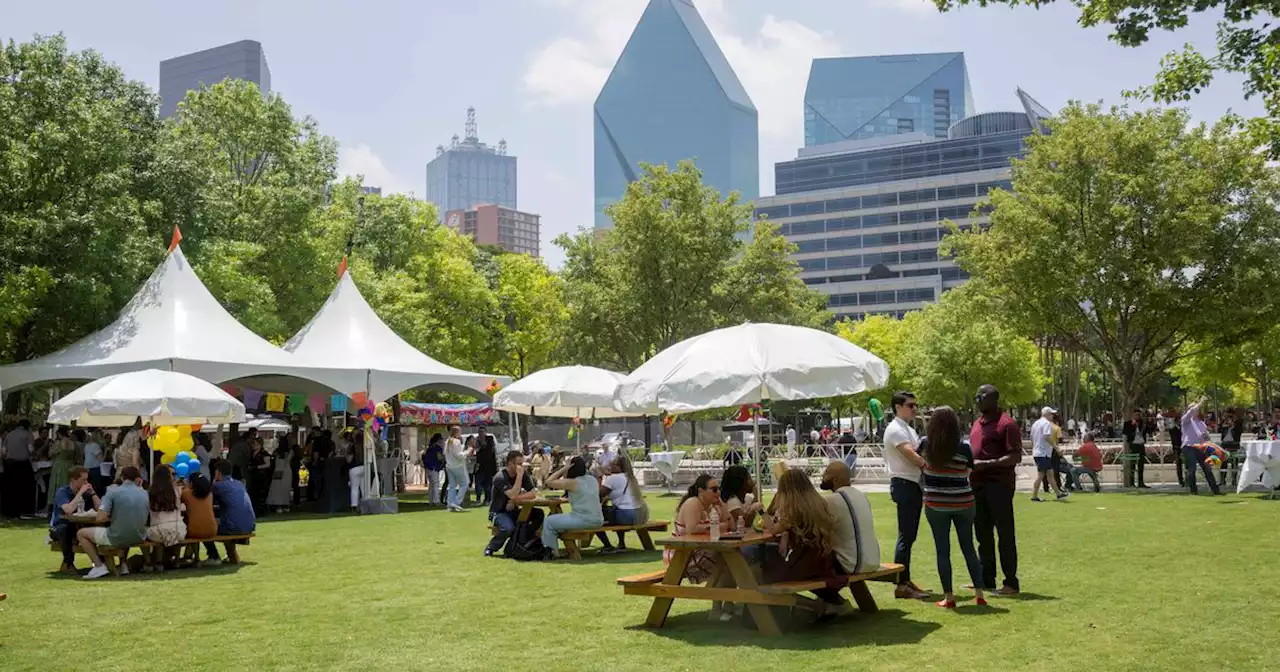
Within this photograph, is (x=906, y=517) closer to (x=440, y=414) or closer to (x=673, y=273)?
(x=440, y=414)

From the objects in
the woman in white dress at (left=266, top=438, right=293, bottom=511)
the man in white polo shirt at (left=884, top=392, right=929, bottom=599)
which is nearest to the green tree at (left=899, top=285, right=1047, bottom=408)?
the woman in white dress at (left=266, top=438, right=293, bottom=511)

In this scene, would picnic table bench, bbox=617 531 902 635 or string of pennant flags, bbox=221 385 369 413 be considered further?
string of pennant flags, bbox=221 385 369 413

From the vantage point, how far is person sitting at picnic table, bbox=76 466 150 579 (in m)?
12.0

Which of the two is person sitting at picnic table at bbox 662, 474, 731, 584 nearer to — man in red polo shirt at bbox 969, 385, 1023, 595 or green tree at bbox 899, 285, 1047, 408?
man in red polo shirt at bbox 969, 385, 1023, 595

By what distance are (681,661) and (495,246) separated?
8376 centimetres

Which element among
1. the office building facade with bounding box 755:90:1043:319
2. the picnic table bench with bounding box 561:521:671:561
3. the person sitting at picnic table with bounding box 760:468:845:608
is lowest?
the picnic table bench with bounding box 561:521:671:561

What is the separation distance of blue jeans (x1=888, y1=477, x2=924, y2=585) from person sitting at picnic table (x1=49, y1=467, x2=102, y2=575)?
8.54 meters

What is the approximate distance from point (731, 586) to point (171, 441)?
554 inches

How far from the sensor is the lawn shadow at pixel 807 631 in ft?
25.1

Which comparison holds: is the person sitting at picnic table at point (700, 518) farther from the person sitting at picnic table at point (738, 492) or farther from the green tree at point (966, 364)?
the green tree at point (966, 364)

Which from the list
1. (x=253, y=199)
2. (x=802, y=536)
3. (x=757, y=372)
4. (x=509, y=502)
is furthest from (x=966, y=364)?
(x=802, y=536)

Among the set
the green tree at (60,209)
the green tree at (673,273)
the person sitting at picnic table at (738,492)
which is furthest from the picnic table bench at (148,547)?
the green tree at (673,273)

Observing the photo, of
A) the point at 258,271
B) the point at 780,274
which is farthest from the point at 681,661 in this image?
the point at 780,274

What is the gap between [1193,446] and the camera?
2094cm
